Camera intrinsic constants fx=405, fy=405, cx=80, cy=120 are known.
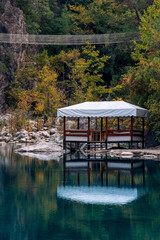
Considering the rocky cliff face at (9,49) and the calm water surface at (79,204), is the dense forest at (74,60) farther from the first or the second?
the calm water surface at (79,204)

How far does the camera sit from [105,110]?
1920 centimetres

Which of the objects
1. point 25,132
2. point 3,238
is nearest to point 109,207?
point 3,238

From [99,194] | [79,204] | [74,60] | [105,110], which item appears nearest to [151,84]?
[105,110]

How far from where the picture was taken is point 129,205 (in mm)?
7809

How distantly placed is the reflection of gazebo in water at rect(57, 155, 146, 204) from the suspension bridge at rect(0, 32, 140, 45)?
82.9ft

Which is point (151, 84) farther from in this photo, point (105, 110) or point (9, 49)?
point (9, 49)

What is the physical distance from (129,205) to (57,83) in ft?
107

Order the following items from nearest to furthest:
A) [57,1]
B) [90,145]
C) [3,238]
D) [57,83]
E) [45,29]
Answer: [3,238]
[90,145]
[57,83]
[45,29]
[57,1]

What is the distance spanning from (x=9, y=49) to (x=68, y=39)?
613cm

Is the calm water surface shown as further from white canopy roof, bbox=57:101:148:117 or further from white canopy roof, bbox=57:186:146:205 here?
white canopy roof, bbox=57:101:148:117

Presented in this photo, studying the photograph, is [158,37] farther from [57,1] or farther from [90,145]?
[57,1]

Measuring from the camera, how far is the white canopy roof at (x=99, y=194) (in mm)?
8258

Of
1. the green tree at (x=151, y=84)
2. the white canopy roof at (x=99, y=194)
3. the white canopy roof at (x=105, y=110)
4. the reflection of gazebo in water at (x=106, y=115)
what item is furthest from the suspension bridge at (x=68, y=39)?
the white canopy roof at (x=99, y=194)

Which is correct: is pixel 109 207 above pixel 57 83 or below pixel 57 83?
below
